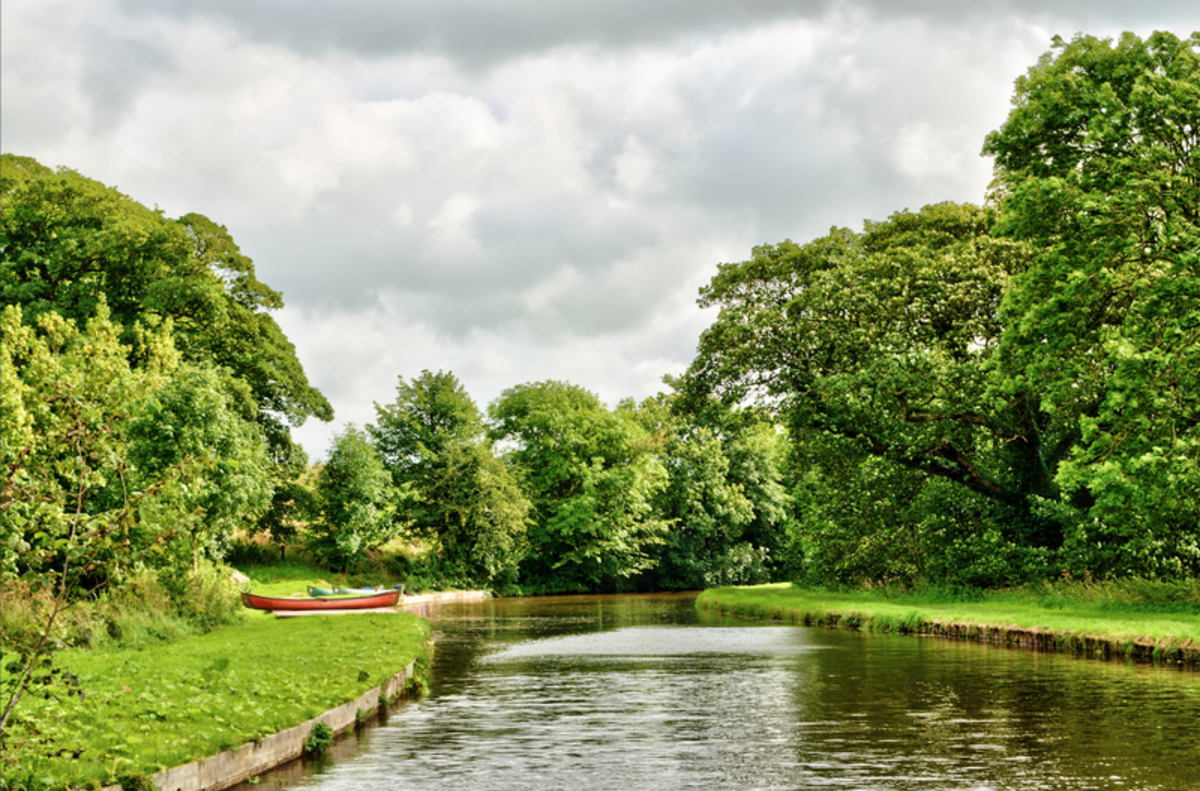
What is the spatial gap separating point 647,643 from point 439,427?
4408cm

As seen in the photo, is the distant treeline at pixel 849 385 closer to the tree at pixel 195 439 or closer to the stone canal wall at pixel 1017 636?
the tree at pixel 195 439

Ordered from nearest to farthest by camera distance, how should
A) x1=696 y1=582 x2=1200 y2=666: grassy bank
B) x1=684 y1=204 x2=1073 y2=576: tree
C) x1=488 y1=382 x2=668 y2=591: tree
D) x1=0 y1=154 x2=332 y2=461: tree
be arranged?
1. x1=696 y1=582 x2=1200 y2=666: grassy bank
2. x1=684 y1=204 x2=1073 y2=576: tree
3. x1=0 y1=154 x2=332 y2=461: tree
4. x1=488 y1=382 x2=668 y2=591: tree

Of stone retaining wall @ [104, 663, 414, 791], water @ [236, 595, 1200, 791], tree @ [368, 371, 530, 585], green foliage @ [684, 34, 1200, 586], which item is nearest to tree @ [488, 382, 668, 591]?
tree @ [368, 371, 530, 585]

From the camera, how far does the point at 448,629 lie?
1572 inches

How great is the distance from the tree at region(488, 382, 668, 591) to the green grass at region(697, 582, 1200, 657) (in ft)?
113

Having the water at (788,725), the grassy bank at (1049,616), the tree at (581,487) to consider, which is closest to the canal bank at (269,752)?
the water at (788,725)

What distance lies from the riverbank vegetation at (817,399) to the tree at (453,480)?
26 cm

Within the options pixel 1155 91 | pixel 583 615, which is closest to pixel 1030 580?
pixel 1155 91

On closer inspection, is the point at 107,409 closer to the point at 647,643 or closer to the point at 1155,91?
the point at 647,643

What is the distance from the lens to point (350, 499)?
216ft

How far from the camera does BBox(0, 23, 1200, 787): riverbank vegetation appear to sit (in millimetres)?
22969

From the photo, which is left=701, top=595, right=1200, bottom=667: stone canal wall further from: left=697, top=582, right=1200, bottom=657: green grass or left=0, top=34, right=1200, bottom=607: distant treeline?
left=0, top=34, right=1200, bottom=607: distant treeline

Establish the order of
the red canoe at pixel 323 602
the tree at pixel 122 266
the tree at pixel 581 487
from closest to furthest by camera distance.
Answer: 1. the red canoe at pixel 323 602
2. the tree at pixel 122 266
3. the tree at pixel 581 487

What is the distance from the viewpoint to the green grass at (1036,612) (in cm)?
2322
